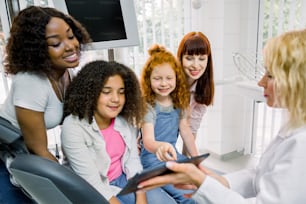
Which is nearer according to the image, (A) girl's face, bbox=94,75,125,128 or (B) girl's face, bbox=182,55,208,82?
(A) girl's face, bbox=94,75,125,128

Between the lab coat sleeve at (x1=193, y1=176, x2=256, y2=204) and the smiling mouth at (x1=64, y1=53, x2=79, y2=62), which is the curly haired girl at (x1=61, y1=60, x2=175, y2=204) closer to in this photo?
the smiling mouth at (x1=64, y1=53, x2=79, y2=62)

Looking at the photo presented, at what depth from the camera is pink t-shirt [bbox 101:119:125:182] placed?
1.14 metres

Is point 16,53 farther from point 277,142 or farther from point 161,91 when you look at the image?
point 277,142

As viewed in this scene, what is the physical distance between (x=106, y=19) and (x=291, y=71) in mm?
931

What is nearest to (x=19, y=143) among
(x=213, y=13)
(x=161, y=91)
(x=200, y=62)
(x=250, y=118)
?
(x=161, y=91)

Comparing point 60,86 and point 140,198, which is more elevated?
point 60,86

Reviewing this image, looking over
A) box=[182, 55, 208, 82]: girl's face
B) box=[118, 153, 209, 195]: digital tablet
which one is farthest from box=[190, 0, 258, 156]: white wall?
box=[118, 153, 209, 195]: digital tablet

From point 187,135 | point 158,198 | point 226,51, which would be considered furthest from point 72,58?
point 226,51

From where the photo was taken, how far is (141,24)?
6.45ft

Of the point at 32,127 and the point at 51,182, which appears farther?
the point at 32,127

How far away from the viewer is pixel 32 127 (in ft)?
3.01

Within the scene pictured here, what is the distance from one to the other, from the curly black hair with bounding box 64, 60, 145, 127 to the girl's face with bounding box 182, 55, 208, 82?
1.21 feet

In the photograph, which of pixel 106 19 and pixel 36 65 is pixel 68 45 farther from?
pixel 106 19

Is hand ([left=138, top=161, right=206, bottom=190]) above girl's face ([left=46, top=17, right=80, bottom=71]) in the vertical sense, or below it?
below
